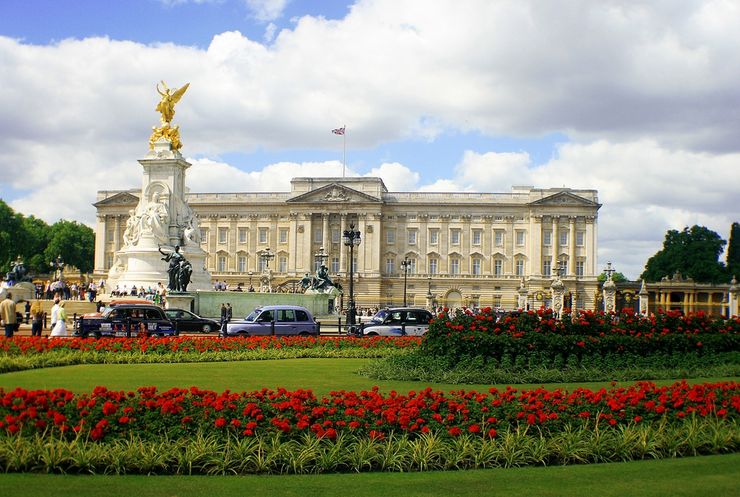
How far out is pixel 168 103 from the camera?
49.8 meters

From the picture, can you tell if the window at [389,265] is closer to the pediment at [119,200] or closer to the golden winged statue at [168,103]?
the pediment at [119,200]

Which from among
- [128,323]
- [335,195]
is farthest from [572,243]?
[128,323]

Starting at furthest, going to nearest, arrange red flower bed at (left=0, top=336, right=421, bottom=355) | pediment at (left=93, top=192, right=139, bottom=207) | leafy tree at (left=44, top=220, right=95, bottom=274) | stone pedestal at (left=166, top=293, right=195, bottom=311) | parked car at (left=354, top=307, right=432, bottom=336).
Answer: leafy tree at (left=44, top=220, right=95, bottom=274)
pediment at (left=93, top=192, right=139, bottom=207)
stone pedestal at (left=166, top=293, right=195, bottom=311)
parked car at (left=354, top=307, right=432, bottom=336)
red flower bed at (left=0, top=336, right=421, bottom=355)

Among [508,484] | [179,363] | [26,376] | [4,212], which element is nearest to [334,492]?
[508,484]

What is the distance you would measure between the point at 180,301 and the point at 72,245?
85.5 m

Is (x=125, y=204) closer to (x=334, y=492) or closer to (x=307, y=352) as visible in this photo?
(x=307, y=352)

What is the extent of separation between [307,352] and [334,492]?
14042 millimetres

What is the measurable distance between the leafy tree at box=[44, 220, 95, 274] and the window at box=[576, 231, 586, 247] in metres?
71.0

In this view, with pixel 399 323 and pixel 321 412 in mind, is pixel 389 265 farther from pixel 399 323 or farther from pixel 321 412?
pixel 321 412

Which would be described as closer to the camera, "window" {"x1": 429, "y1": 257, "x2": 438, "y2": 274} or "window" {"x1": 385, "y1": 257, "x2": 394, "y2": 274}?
"window" {"x1": 385, "y1": 257, "x2": 394, "y2": 274}

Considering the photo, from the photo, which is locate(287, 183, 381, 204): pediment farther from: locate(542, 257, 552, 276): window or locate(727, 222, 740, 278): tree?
locate(727, 222, 740, 278): tree

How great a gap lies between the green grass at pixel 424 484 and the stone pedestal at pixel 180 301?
1168 inches

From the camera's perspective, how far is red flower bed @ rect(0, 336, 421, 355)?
67.6ft

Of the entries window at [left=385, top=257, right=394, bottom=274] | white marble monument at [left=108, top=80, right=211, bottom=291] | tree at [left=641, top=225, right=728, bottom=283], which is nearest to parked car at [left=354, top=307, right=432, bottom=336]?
white marble monument at [left=108, top=80, right=211, bottom=291]
